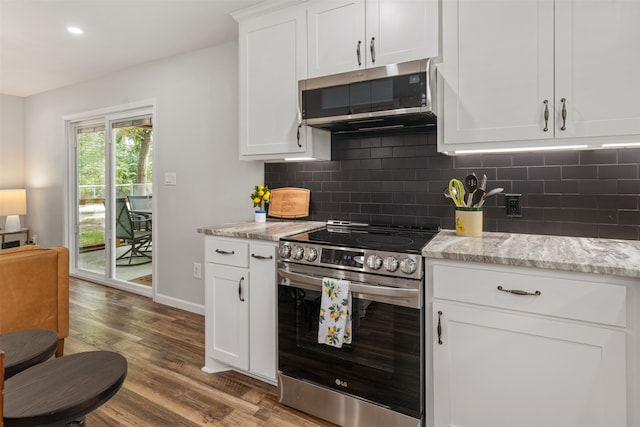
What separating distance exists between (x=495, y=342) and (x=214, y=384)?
1666mm

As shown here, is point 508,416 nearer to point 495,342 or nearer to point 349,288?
point 495,342

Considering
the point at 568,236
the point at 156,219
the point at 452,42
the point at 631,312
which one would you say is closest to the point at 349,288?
the point at 631,312

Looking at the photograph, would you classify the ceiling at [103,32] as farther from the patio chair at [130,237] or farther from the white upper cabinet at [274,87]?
the patio chair at [130,237]

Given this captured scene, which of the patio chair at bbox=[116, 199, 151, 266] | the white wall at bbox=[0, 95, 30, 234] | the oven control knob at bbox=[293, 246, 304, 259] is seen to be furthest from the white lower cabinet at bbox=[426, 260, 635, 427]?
the white wall at bbox=[0, 95, 30, 234]

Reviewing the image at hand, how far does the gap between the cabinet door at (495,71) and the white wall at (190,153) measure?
1.67 meters

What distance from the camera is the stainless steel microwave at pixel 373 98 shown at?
1.84 meters

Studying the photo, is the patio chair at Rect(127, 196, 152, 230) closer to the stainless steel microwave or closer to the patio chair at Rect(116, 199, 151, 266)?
the patio chair at Rect(116, 199, 151, 266)

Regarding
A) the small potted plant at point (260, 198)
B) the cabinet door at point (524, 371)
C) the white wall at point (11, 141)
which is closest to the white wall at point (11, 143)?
the white wall at point (11, 141)

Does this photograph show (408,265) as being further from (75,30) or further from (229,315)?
(75,30)

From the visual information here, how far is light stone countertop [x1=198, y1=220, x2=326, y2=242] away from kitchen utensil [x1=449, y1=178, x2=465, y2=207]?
35.5 inches

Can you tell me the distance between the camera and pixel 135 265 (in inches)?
168

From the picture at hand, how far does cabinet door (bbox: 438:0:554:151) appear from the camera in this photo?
5.55 feet

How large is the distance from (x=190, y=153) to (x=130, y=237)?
1.52m

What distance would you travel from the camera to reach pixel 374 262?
1692 millimetres
